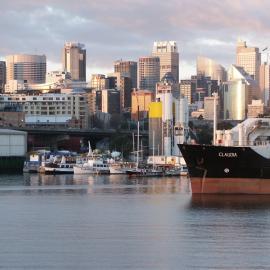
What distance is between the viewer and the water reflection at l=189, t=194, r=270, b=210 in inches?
2019

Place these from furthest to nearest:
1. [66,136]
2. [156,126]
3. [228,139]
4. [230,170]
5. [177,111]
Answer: [66,136] < [177,111] < [156,126] < [228,139] < [230,170]

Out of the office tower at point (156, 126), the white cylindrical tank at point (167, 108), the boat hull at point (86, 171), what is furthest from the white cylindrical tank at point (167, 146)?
the boat hull at point (86, 171)

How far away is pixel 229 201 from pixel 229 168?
3.15m

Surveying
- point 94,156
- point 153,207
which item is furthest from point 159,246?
point 94,156

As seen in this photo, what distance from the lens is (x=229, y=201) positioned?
5409 cm

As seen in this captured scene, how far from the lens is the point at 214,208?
5059 centimetres

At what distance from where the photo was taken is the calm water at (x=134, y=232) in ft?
107

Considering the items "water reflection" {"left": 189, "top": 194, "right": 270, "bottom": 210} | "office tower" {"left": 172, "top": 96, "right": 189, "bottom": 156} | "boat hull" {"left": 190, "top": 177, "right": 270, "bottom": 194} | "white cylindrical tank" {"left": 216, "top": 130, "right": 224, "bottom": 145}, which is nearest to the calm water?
"water reflection" {"left": 189, "top": 194, "right": 270, "bottom": 210}

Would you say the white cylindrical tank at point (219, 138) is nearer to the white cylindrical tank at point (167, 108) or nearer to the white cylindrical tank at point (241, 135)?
the white cylindrical tank at point (241, 135)

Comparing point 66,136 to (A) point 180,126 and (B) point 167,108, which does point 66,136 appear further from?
(A) point 180,126

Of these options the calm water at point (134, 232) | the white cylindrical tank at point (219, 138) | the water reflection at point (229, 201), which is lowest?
the calm water at point (134, 232)

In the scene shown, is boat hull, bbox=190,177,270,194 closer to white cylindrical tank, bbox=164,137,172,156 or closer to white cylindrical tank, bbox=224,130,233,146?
white cylindrical tank, bbox=224,130,233,146

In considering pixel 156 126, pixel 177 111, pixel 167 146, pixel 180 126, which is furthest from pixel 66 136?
pixel 167 146

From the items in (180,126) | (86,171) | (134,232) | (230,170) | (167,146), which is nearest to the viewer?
(134,232)
